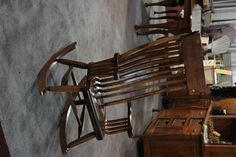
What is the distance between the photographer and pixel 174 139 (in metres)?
3.29

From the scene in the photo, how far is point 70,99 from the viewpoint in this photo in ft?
6.31

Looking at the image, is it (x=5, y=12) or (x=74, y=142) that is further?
(x=74, y=142)

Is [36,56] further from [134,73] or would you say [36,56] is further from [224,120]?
[224,120]

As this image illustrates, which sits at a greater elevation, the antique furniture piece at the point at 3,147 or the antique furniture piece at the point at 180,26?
the antique furniture piece at the point at 180,26

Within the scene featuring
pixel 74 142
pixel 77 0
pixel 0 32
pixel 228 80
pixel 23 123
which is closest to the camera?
pixel 0 32

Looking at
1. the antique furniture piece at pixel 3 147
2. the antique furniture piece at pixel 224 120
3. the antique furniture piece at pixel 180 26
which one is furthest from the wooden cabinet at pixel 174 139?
the antique furniture piece at pixel 3 147

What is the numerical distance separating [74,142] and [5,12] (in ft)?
2.78

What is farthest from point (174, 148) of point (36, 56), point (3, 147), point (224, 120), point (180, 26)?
point (3, 147)

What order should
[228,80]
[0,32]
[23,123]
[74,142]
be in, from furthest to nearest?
1. [228,80]
2. [74,142]
3. [23,123]
4. [0,32]

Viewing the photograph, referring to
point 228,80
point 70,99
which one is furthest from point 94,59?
point 228,80

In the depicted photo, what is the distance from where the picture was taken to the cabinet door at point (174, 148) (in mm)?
3236

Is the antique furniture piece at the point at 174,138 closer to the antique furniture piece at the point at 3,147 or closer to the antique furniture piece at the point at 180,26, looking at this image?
the antique furniture piece at the point at 180,26

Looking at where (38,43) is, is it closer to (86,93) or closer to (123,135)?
(86,93)

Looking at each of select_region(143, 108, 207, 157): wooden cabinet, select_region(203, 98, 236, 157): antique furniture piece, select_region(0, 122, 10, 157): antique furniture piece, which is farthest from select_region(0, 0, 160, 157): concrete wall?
select_region(203, 98, 236, 157): antique furniture piece
